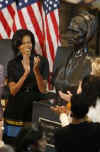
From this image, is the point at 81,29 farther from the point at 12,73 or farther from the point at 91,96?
the point at 91,96

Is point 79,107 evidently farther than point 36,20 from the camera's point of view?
No

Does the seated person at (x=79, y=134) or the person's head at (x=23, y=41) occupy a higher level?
the person's head at (x=23, y=41)

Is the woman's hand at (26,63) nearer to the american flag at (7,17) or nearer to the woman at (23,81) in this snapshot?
the woman at (23,81)

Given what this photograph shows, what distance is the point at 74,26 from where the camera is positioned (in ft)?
12.2

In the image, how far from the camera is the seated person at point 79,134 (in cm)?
Answer: 219

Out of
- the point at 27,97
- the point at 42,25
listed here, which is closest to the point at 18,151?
the point at 27,97

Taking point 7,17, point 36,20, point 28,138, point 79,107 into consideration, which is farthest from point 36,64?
point 7,17

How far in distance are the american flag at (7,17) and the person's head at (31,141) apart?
2843 millimetres

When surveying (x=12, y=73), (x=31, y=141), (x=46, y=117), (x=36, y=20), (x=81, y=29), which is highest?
(x=36, y=20)

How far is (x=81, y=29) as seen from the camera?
12.0 ft

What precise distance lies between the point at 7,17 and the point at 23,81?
1724mm

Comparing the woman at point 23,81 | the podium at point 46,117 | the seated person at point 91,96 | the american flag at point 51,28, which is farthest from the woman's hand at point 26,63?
the american flag at point 51,28

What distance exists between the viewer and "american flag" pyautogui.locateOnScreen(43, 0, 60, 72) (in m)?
4.48

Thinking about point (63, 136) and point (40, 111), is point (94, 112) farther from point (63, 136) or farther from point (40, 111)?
point (40, 111)
